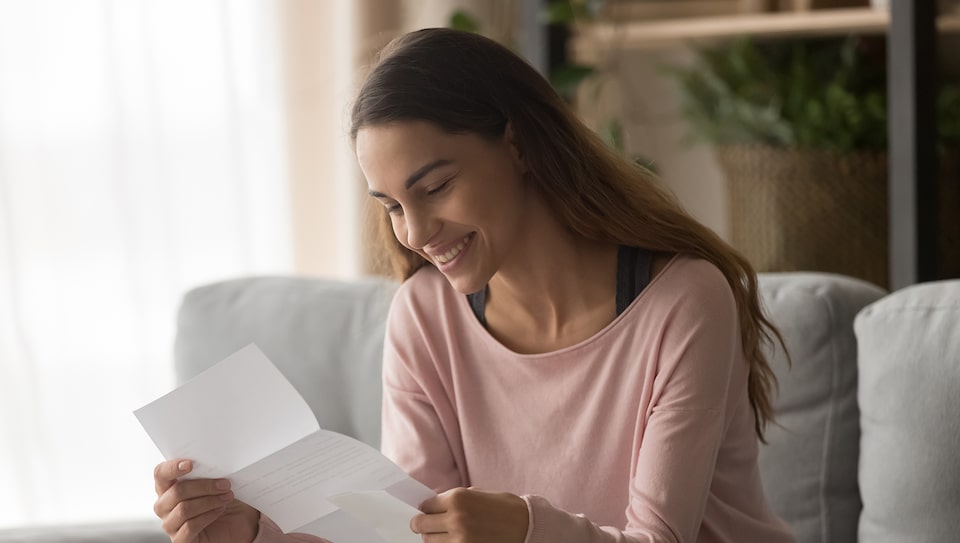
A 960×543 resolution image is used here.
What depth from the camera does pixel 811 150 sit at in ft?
6.91

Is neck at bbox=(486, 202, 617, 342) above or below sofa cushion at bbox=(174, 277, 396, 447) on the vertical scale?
above

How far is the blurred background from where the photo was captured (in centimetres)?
240

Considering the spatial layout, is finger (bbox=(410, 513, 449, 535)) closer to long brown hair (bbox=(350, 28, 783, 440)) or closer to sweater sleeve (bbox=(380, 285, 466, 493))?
sweater sleeve (bbox=(380, 285, 466, 493))

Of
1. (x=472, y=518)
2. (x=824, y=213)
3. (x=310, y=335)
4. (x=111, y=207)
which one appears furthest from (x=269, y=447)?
(x=111, y=207)

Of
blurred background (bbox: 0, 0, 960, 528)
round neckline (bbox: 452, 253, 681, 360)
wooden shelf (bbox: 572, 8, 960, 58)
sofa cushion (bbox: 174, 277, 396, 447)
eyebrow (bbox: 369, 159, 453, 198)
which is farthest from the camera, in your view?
blurred background (bbox: 0, 0, 960, 528)

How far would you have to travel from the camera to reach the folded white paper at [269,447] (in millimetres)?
1152

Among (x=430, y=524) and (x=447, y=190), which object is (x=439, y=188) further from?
(x=430, y=524)

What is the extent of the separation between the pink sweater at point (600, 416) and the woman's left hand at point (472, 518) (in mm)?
17

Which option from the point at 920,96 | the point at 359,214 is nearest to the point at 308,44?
A: the point at 359,214

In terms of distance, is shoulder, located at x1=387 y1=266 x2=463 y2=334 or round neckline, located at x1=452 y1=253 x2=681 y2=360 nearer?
round neckline, located at x1=452 y1=253 x2=681 y2=360

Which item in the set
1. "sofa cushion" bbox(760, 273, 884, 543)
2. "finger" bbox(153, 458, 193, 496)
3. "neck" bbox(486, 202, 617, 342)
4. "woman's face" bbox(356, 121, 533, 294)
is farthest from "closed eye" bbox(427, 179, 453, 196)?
"sofa cushion" bbox(760, 273, 884, 543)

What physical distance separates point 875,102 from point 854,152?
0.09m

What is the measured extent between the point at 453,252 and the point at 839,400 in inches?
23.0

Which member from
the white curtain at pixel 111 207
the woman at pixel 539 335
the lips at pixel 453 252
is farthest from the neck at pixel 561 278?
the white curtain at pixel 111 207
